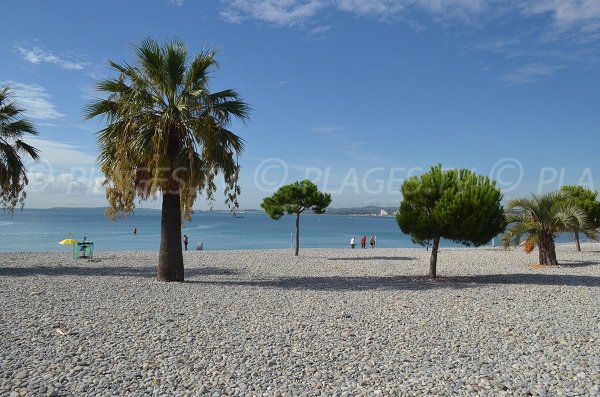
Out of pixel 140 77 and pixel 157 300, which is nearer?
pixel 157 300

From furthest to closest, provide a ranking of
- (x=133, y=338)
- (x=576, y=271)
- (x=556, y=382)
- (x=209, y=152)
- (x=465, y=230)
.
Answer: (x=576, y=271)
(x=465, y=230)
(x=209, y=152)
(x=133, y=338)
(x=556, y=382)

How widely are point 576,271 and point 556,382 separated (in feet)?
41.1

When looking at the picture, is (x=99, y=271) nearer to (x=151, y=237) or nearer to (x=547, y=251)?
(x=547, y=251)

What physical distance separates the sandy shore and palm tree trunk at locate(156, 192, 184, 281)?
729 millimetres

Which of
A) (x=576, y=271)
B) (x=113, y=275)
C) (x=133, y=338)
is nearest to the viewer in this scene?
(x=133, y=338)

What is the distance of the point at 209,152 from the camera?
432 inches

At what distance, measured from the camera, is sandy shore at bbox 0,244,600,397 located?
14.5 ft

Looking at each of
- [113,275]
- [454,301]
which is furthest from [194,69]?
[454,301]

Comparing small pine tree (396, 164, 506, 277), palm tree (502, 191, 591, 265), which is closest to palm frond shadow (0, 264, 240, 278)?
small pine tree (396, 164, 506, 277)

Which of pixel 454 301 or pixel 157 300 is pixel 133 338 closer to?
pixel 157 300

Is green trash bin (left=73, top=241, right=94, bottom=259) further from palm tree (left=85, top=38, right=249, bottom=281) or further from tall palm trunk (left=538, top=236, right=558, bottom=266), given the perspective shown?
tall palm trunk (left=538, top=236, right=558, bottom=266)

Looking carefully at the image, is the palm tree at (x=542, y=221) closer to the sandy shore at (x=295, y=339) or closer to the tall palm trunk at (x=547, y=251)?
the tall palm trunk at (x=547, y=251)

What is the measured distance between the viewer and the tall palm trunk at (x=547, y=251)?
56.2ft

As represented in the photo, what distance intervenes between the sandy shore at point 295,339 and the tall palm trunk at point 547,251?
5948mm
